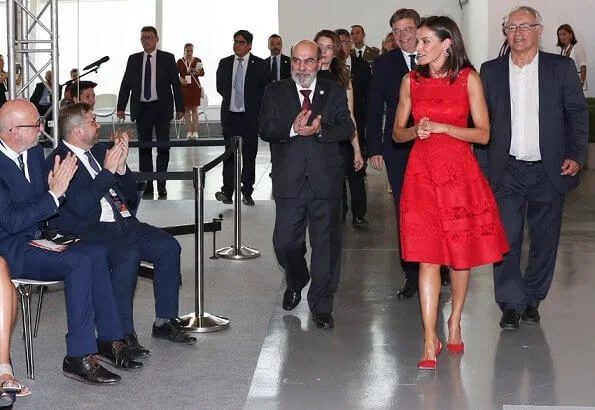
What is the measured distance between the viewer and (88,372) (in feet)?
17.1

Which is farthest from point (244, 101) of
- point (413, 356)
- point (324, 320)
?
point (413, 356)

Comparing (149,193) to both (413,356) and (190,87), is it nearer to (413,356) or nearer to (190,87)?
(413,356)

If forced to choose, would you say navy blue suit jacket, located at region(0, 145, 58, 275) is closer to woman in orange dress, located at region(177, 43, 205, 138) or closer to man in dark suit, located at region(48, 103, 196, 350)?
man in dark suit, located at region(48, 103, 196, 350)

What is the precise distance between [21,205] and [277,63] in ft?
30.5

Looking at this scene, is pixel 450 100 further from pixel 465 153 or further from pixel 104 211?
pixel 104 211

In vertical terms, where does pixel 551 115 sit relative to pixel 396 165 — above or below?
above

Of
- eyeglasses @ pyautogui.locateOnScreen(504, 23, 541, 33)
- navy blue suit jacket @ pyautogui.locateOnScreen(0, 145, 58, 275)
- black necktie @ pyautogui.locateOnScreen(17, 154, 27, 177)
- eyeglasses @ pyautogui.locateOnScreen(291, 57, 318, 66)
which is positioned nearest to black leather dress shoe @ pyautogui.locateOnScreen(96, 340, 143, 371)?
navy blue suit jacket @ pyautogui.locateOnScreen(0, 145, 58, 275)

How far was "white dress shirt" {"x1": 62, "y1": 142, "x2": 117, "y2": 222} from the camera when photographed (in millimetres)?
5750

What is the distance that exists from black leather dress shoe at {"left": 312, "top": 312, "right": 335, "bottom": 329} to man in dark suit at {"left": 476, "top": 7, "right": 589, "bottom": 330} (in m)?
0.95

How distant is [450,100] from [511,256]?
1231 mm

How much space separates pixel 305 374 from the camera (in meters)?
5.43

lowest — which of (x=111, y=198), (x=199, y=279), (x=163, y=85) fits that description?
(x=199, y=279)

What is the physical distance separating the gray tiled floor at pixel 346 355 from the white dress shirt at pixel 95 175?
711 millimetres

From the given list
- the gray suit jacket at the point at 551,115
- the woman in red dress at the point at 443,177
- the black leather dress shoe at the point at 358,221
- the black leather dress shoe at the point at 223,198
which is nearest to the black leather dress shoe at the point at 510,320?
the gray suit jacket at the point at 551,115
